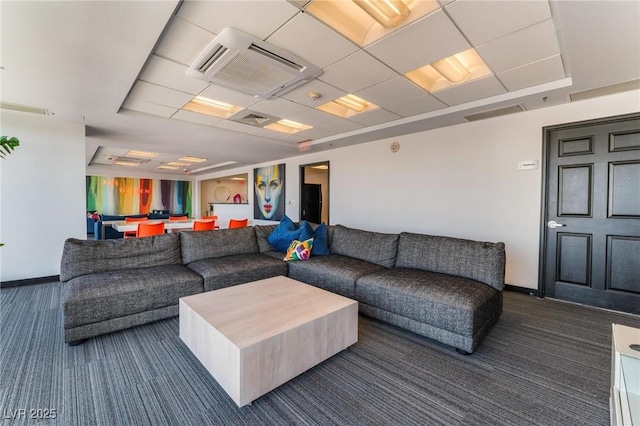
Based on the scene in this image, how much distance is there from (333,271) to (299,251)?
64 cm

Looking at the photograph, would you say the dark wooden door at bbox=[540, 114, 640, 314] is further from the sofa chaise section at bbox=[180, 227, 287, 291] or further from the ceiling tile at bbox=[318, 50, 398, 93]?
the sofa chaise section at bbox=[180, 227, 287, 291]

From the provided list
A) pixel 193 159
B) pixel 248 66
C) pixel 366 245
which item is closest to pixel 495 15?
pixel 248 66

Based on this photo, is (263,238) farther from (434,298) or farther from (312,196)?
(312,196)

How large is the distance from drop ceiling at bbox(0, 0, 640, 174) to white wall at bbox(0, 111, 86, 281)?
0.58 metres

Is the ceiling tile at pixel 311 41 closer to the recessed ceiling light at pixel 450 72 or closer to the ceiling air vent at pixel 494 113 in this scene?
the recessed ceiling light at pixel 450 72

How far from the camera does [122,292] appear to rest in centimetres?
236

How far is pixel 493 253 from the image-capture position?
8.32ft

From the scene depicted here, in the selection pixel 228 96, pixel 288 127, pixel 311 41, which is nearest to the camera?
pixel 311 41

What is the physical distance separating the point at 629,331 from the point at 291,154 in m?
6.08

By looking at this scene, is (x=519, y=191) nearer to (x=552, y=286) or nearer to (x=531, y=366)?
(x=552, y=286)

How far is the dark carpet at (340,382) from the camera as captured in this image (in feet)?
4.85

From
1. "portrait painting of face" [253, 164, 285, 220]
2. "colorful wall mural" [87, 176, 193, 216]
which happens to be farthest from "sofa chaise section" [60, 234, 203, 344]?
"colorful wall mural" [87, 176, 193, 216]

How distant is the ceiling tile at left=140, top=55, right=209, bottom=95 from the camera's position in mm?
2514

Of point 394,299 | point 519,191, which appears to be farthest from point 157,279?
point 519,191
